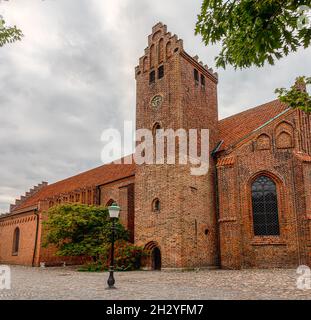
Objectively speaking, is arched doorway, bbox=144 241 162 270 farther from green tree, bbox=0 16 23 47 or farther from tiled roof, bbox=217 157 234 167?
green tree, bbox=0 16 23 47

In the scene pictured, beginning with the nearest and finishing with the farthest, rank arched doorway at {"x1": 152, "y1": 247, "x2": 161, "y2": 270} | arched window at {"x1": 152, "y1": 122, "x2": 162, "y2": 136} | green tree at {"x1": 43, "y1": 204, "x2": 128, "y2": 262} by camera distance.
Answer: arched doorway at {"x1": 152, "y1": 247, "x2": 161, "y2": 270} → green tree at {"x1": 43, "y1": 204, "x2": 128, "y2": 262} → arched window at {"x1": 152, "y1": 122, "x2": 162, "y2": 136}

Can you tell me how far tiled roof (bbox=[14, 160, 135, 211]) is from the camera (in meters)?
26.6

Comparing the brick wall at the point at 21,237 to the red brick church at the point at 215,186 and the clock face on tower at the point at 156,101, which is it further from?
the clock face on tower at the point at 156,101

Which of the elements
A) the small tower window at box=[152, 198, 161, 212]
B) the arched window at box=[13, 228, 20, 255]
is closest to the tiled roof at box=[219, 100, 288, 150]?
the small tower window at box=[152, 198, 161, 212]

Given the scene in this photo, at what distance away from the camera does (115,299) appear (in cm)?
788

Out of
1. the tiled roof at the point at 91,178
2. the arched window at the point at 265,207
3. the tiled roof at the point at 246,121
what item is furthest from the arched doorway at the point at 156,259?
the tiled roof at the point at 246,121

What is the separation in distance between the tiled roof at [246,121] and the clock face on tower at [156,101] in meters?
5.03

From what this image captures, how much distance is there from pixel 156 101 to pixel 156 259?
1005cm

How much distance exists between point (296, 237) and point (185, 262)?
6.07 meters

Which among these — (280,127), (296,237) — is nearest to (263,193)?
(296,237)

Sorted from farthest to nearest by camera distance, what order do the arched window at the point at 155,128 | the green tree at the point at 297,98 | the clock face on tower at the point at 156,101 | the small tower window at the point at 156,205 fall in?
1. the clock face on tower at the point at 156,101
2. the arched window at the point at 155,128
3. the small tower window at the point at 156,205
4. the green tree at the point at 297,98

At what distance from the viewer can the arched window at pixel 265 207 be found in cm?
1783

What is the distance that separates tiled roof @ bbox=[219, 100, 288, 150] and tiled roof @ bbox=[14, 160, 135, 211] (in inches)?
298

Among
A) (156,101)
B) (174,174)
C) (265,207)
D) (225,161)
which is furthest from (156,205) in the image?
(156,101)
